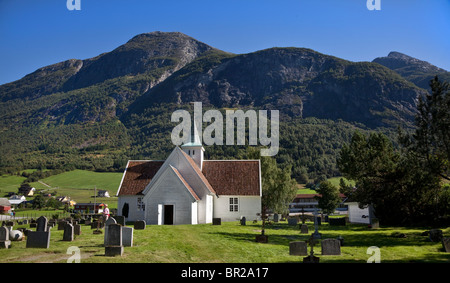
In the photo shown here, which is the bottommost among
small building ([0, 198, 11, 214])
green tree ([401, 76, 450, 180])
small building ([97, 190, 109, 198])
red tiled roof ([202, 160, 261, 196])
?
small building ([0, 198, 11, 214])

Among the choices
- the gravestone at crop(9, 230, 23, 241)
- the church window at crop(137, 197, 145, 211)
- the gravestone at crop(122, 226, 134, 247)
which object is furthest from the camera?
the church window at crop(137, 197, 145, 211)

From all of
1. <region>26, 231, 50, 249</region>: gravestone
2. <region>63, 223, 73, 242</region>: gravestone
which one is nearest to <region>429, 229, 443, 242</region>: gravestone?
<region>63, 223, 73, 242</region>: gravestone

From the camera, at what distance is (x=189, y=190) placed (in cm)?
3369

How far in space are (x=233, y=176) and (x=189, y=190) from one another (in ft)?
34.6

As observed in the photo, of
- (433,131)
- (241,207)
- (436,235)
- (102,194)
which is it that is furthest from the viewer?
(102,194)

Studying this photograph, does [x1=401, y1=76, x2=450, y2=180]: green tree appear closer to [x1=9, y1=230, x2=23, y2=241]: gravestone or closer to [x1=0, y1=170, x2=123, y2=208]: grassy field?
[x1=9, y1=230, x2=23, y2=241]: gravestone

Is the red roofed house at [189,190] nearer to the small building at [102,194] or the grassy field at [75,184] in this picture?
the grassy field at [75,184]

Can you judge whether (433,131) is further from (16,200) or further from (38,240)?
(16,200)

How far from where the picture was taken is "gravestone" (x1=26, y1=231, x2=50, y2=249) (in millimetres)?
16312

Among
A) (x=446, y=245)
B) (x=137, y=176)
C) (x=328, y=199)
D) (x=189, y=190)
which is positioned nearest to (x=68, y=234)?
(x=189, y=190)

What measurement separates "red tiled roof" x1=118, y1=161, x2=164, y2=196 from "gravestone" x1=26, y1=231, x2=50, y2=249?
72.5 ft

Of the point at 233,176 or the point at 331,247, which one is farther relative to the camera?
the point at 233,176

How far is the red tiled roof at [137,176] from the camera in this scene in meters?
39.2
